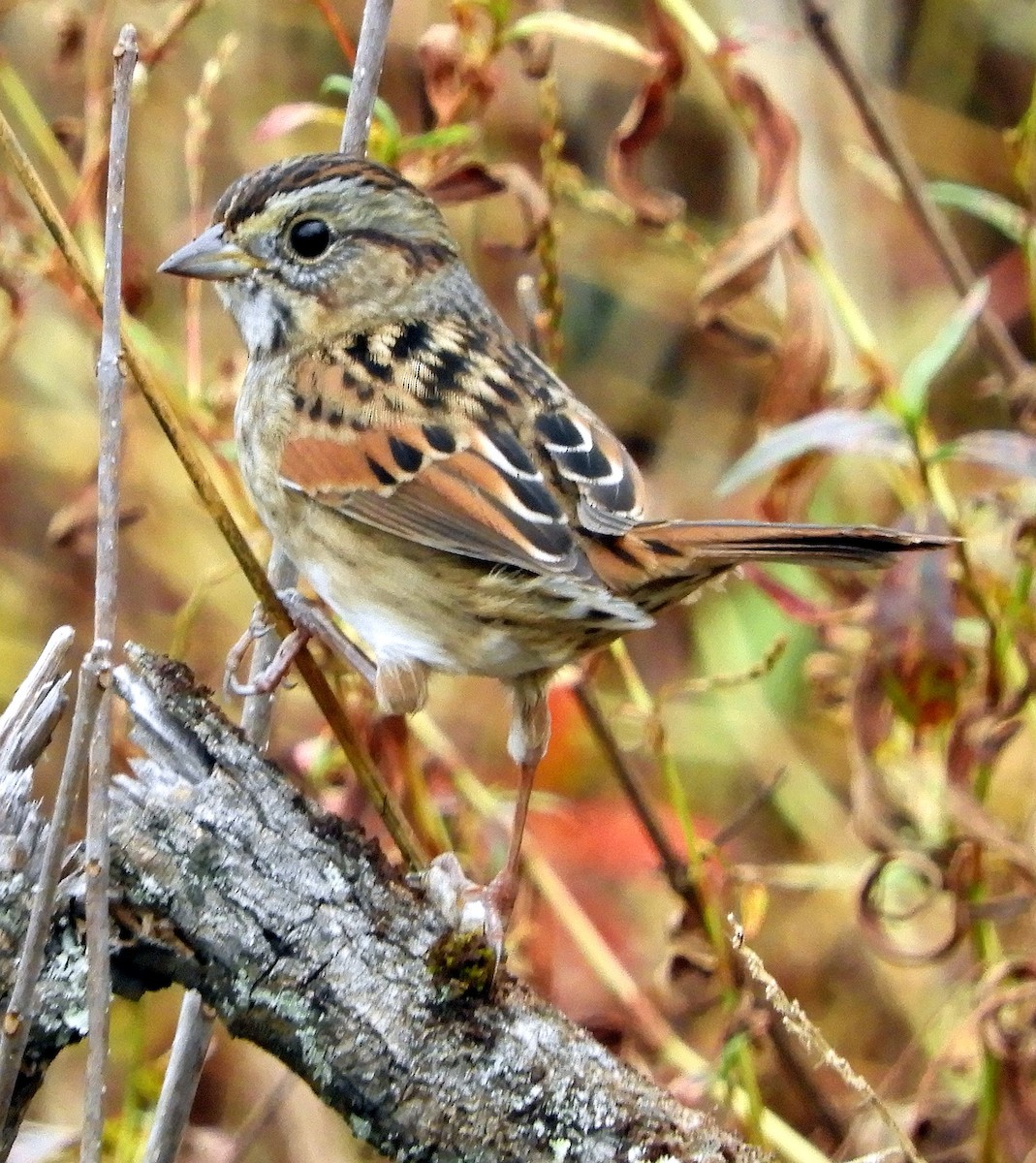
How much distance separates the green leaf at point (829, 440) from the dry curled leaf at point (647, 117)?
472mm

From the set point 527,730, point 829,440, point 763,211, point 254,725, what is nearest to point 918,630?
point 829,440

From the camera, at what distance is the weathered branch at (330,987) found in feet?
5.32

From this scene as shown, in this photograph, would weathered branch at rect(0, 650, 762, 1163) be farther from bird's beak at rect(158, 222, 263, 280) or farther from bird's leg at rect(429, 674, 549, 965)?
bird's beak at rect(158, 222, 263, 280)

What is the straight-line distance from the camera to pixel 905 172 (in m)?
2.79

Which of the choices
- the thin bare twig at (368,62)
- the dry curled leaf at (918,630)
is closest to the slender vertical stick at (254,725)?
the thin bare twig at (368,62)

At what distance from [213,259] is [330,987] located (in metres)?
1.15

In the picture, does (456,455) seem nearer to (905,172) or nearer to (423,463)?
(423,463)

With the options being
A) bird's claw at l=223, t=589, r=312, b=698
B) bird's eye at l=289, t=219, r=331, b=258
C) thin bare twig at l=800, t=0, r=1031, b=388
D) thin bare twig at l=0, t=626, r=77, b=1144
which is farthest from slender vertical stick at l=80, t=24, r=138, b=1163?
thin bare twig at l=800, t=0, r=1031, b=388

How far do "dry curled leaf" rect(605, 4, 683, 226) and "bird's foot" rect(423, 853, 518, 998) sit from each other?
1196 millimetres

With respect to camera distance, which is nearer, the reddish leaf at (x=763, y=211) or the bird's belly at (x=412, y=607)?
the bird's belly at (x=412, y=607)

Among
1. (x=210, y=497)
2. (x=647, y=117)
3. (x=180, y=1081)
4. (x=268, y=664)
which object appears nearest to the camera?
(x=210, y=497)

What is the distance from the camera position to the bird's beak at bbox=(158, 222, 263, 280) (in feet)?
7.64

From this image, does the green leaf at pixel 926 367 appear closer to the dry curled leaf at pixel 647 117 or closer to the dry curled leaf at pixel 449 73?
the dry curled leaf at pixel 647 117

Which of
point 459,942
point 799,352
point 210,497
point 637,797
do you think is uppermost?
point 210,497
